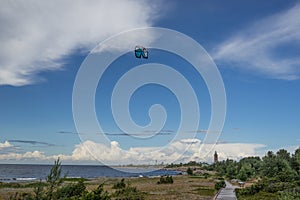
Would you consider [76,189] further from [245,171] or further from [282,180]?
[245,171]

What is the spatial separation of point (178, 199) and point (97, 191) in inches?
983

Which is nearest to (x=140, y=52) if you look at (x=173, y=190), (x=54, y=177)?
(x=54, y=177)

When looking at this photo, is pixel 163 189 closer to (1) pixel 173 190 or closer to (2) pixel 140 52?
(1) pixel 173 190

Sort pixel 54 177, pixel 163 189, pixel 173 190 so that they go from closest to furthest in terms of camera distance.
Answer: pixel 54 177
pixel 173 190
pixel 163 189

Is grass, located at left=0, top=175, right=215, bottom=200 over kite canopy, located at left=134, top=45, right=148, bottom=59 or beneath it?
beneath

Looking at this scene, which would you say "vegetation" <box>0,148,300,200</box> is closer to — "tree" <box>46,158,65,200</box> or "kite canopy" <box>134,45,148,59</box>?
"tree" <box>46,158,65,200</box>

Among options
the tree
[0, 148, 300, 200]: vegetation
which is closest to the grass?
[0, 148, 300, 200]: vegetation

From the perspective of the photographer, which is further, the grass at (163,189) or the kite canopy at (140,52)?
the grass at (163,189)

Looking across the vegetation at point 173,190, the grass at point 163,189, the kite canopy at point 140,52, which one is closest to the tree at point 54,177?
the vegetation at point 173,190

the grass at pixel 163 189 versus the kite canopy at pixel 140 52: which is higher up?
the kite canopy at pixel 140 52

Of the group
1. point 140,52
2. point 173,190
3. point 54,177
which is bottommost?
point 173,190

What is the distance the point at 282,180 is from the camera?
188ft

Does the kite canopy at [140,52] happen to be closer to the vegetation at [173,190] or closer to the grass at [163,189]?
the vegetation at [173,190]

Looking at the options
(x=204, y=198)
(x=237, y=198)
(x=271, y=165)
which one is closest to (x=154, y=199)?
(x=204, y=198)
